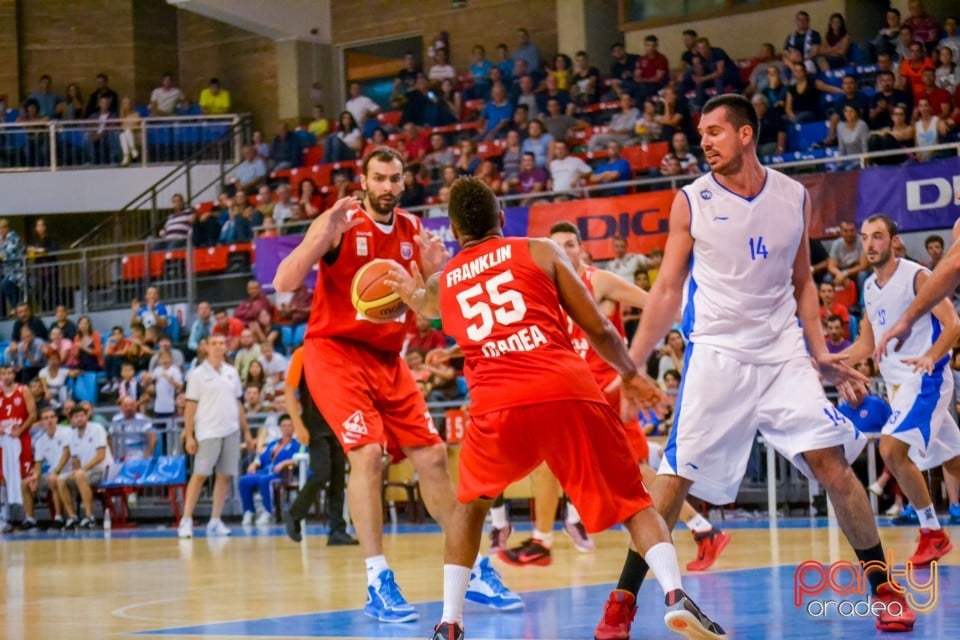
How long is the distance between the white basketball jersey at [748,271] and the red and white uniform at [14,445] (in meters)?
15.4

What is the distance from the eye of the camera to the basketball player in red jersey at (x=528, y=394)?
5.43m

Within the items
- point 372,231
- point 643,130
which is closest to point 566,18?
point 643,130

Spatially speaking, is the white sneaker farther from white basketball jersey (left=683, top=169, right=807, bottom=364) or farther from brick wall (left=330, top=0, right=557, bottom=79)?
brick wall (left=330, top=0, right=557, bottom=79)

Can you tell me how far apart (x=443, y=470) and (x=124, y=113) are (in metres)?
22.9

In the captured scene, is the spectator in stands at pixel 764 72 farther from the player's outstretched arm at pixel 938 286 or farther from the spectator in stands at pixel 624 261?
the player's outstretched arm at pixel 938 286

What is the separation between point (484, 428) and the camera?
5531mm

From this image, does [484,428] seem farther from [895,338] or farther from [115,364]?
[115,364]

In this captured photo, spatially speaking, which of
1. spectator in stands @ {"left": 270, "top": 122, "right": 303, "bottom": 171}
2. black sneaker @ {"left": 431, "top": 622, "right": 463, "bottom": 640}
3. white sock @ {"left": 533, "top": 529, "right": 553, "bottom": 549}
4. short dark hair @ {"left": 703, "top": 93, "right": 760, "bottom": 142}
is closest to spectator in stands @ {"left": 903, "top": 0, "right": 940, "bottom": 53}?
spectator in stands @ {"left": 270, "top": 122, "right": 303, "bottom": 171}

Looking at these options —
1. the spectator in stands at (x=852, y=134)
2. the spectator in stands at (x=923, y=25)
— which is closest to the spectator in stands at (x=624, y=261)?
the spectator in stands at (x=852, y=134)

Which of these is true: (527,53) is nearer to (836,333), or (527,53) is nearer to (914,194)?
(914,194)

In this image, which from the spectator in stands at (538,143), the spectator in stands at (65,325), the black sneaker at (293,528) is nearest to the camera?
the black sneaker at (293,528)

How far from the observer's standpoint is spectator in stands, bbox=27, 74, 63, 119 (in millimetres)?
29438

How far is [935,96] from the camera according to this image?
1783cm

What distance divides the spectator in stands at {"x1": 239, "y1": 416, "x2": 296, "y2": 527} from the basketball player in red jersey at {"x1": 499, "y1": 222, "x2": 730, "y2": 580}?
7484mm
